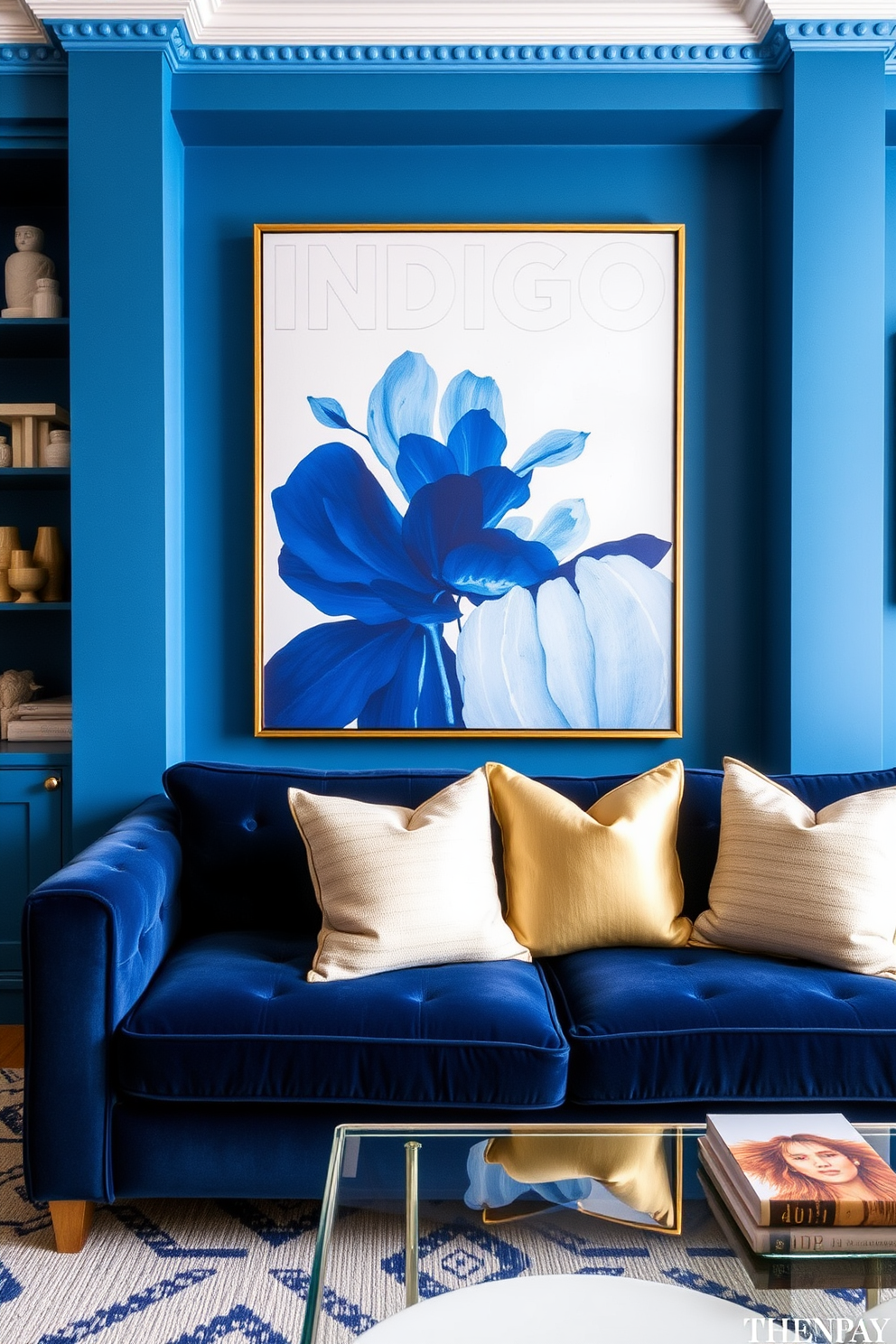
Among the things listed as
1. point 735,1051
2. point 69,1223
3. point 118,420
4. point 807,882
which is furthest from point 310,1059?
point 118,420

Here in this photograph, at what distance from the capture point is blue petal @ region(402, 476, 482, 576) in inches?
109

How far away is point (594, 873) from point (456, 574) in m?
1.00

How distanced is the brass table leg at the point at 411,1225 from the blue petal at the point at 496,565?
1.68m

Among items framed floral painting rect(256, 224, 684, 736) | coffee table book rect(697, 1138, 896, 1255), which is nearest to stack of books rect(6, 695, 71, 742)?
framed floral painting rect(256, 224, 684, 736)

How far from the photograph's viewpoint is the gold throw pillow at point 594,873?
2.15 metres

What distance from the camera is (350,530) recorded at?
2783 millimetres

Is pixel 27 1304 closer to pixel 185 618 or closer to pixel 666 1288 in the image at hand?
pixel 666 1288

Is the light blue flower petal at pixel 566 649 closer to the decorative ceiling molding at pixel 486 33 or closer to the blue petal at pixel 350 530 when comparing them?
the blue petal at pixel 350 530

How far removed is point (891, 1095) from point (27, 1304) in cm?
153

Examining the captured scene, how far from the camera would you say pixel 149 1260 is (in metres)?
1.77

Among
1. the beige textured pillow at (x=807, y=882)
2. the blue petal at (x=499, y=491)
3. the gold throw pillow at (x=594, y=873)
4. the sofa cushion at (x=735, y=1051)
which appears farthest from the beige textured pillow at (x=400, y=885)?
the blue petal at (x=499, y=491)

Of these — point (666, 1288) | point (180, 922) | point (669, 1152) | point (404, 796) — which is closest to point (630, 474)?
point (404, 796)

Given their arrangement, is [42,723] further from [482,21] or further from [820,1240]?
[820,1240]

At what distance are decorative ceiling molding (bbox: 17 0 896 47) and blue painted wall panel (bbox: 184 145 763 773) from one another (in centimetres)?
28
